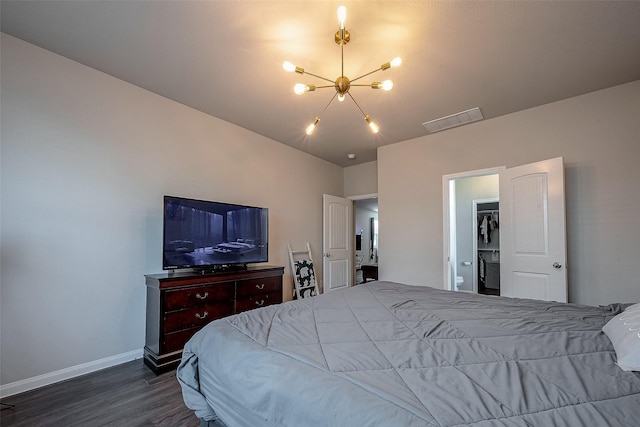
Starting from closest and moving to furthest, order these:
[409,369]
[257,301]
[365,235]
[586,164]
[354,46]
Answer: [409,369] → [354,46] → [586,164] → [257,301] → [365,235]

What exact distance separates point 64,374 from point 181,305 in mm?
959

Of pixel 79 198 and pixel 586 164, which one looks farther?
pixel 586 164

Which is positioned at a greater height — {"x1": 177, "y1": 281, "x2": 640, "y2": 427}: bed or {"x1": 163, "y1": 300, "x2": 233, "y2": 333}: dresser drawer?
{"x1": 177, "y1": 281, "x2": 640, "y2": 427}: bed

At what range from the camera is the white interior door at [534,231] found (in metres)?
2.75

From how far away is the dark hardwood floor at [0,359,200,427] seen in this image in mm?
1723

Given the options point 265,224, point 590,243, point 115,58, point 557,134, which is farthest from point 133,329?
point 557,134

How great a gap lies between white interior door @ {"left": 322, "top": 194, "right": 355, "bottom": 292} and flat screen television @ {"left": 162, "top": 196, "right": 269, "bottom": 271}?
1.49 metres

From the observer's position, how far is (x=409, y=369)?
0.91 m

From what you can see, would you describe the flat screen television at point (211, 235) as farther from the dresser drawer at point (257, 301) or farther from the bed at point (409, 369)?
the bed at point (409, 369)

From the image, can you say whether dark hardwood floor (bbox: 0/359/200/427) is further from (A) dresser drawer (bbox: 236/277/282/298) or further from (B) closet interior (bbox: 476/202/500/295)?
(B) closet interior (bbox: 476/202/500/295)

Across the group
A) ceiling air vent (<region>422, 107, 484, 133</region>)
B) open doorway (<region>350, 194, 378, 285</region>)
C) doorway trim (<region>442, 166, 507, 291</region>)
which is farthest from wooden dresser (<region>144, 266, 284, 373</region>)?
open doorway (<region>350, 194, 378, 285</region>)

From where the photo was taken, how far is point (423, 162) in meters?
3.99

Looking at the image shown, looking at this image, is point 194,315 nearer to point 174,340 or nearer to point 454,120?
point 174,340

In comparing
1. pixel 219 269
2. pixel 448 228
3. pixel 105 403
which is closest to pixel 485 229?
pixel 448 228
